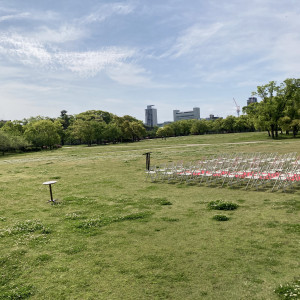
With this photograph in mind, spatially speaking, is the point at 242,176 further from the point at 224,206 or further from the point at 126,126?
the point at 126,126

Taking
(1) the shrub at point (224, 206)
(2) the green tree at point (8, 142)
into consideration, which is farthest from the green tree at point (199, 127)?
(1) the shrub at point (224, 206)

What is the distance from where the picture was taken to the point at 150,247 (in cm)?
Result: 700

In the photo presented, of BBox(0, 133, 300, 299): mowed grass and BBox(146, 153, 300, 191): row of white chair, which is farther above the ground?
BBox(146, 153, 300, 191): row of white chair

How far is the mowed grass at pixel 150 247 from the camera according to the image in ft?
17.0

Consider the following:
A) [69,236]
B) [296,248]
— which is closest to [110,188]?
[69,236]

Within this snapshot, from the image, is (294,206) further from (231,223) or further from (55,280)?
(55,280)

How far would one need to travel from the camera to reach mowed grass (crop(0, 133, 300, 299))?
5.19 metres

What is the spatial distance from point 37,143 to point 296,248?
67.6 m

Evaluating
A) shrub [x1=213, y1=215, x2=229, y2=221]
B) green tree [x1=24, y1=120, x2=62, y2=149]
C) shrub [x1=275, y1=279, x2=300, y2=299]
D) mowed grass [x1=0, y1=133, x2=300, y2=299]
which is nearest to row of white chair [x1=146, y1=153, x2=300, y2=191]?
mowed grass [x1=0, y1=133, x2=300, y2=299]

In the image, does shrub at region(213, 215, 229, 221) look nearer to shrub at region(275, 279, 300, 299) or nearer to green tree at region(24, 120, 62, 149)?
shrub at region(275, 279, 300, 299)

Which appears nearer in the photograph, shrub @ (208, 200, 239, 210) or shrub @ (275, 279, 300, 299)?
shrub @ (275, 279, 300, 299)

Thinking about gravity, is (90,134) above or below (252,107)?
below

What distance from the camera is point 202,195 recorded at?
1226 centimetres

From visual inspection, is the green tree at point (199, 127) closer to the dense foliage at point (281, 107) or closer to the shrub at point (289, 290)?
the dense foliage at point (281, 107)
